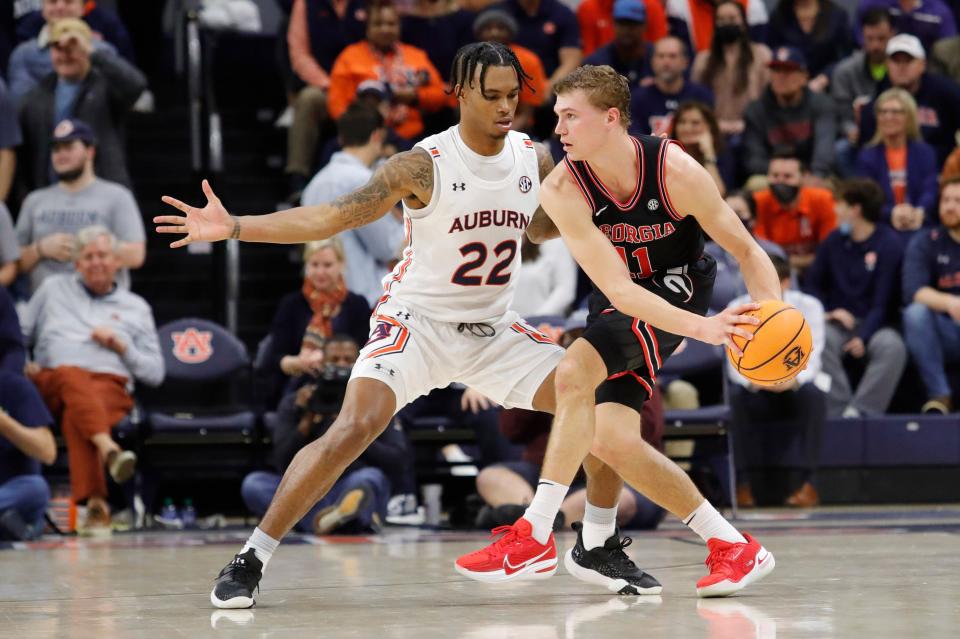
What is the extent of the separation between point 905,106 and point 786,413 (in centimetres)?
289

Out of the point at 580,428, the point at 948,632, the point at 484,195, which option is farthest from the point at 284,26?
the point at 948,632

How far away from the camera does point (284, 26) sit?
12.1 meters

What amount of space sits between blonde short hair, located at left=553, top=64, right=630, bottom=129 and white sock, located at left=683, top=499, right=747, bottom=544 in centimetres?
143

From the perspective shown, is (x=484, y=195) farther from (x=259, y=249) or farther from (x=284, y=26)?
(x=284, y=26)

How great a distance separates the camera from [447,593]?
5629 millimetres

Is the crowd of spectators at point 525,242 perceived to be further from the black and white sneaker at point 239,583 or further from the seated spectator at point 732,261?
the black and white sneaker at point 239,583

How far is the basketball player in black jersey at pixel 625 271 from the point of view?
5301 mm

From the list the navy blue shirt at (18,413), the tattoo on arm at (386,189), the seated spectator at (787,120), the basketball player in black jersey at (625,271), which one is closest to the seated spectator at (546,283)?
the seated spectator at (787,120)

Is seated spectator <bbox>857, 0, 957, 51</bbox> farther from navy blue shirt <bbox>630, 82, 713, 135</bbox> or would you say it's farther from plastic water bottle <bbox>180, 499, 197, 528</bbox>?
plastic water bottle <bbox>180, 499, 197, 528</bbox>

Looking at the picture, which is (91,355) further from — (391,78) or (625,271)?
(625,271)

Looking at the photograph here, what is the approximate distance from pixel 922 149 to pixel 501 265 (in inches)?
247

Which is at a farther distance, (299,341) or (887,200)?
(887,200)

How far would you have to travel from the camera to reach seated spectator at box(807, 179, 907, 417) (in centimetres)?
1009

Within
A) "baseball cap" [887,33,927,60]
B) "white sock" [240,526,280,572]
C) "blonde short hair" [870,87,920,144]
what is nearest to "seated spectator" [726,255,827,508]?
"blonde short hair" [870,87,920,144]
